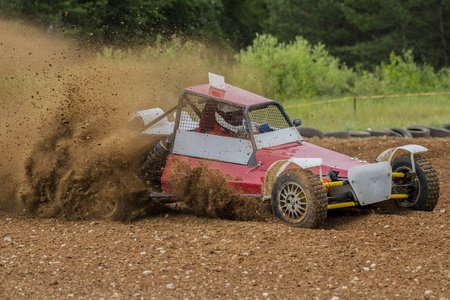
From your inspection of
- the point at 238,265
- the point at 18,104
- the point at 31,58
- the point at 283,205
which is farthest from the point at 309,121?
the point at 238,265

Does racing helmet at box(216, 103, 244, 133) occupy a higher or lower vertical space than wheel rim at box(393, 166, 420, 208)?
higher

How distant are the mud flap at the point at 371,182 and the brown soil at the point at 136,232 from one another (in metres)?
0.25

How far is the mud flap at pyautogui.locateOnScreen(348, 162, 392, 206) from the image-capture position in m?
6.87

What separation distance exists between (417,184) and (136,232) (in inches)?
131

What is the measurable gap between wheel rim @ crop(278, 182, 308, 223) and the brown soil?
17cm

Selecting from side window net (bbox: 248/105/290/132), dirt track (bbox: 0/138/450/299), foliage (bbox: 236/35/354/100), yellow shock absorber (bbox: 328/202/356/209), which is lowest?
dirt track (bbox: 0/138/450/299)

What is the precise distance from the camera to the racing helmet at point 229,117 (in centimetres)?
780

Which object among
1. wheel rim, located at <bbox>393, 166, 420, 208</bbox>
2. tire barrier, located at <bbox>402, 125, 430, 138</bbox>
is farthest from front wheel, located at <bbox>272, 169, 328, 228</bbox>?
tire barrier, located at <bbox>402, 125, 430, 138</bbox>

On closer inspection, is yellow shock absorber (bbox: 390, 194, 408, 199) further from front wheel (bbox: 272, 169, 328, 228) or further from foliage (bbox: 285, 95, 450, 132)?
foliage (bbox: 285, 95, 450, 132)

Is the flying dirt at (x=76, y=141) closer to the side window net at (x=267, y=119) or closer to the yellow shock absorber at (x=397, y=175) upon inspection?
the side window net at (x=267, y=119)

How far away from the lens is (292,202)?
6.81 meters

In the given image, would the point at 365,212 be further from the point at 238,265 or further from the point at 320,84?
the point at 320,84

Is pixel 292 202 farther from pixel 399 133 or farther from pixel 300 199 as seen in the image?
pixel 399 133

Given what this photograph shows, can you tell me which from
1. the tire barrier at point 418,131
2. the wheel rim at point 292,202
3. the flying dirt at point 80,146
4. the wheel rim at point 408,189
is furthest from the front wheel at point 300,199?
the tire barrier at point 418,131
